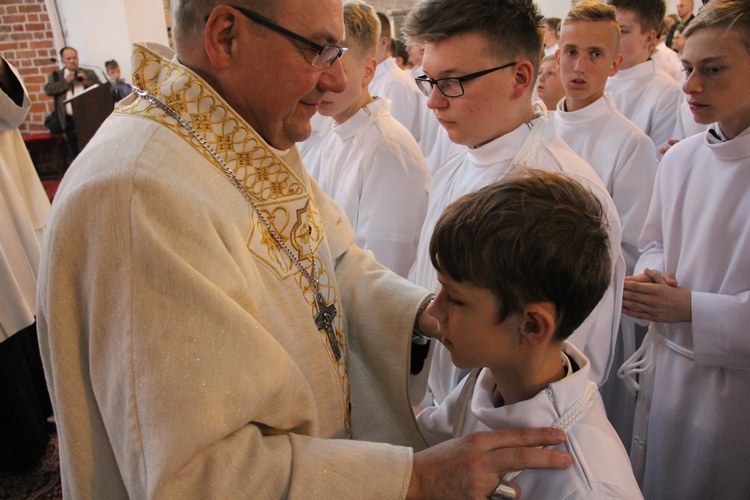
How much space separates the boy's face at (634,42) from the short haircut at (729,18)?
2385 mm

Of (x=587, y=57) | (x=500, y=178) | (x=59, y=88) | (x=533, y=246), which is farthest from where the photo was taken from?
(x=59, y=88)

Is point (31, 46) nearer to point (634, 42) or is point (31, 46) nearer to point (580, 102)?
point (634, 42)

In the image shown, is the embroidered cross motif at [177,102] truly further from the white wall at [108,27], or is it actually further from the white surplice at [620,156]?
the white wall at [108,27]

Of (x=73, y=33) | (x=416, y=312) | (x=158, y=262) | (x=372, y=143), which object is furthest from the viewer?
(x=73, y=33)

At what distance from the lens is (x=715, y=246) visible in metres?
1.96

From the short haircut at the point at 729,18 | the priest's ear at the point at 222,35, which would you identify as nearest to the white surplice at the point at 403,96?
the short haircut at the point at 729,18

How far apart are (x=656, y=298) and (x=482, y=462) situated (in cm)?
108

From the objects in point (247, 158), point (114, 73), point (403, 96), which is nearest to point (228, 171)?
point (247, 158)

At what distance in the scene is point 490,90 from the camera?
1.96 meters

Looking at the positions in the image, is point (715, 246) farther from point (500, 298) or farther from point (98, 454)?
point (98, 454)

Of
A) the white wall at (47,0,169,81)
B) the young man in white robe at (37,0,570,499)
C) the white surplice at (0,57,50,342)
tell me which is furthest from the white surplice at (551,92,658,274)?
the white wall at (47,0,169,81)

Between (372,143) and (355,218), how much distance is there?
1.21ft

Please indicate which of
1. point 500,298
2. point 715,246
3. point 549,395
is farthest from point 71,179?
point 715,246

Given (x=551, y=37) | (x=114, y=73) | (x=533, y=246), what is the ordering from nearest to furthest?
1. (x=533, y=246)
2. (x=551, y=37)
3. (x=114, y=73)
